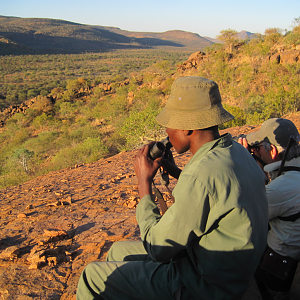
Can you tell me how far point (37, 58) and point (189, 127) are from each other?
5161 centimetres

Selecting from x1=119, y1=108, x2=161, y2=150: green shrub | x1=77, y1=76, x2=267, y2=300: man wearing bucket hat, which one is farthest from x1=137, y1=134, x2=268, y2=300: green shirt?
x1=119, y1=108, x2=161, y2=150: green shrub

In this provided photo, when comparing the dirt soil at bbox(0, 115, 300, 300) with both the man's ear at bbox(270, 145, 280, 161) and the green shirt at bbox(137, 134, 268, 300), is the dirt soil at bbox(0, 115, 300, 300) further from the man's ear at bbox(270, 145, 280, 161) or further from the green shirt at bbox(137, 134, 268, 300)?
the man's ear at bbox(270, 145, 280, 161)

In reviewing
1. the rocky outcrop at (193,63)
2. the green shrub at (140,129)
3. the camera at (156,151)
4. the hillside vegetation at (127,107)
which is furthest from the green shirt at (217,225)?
the rocky outcrop at (193,63)

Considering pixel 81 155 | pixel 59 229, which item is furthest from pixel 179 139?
pixel 81 155

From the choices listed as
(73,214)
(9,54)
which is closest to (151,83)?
(73,214)

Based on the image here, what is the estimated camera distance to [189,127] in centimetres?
119

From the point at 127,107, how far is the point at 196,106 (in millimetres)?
17048

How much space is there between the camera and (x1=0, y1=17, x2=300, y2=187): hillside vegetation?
28.6ft

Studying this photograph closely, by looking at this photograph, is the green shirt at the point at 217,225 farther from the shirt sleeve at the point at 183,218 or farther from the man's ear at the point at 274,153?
the man's ear at the point at 274,153

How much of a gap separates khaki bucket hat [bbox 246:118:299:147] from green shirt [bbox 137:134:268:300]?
2.74 ft

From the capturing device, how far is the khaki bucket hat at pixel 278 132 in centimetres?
182

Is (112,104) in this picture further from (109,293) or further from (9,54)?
(9,54)

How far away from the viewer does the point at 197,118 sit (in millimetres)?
1200

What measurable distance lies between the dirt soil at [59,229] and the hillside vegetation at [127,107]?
365 centimetres
